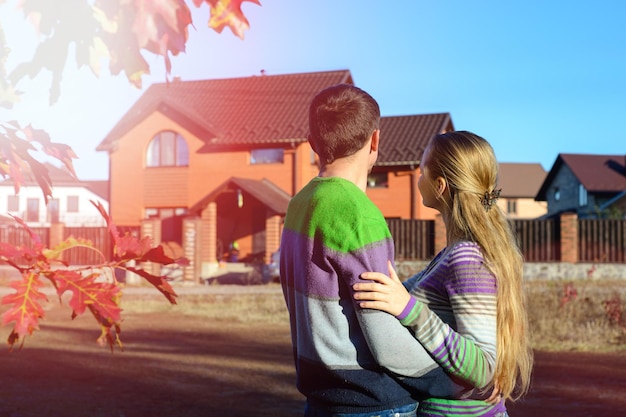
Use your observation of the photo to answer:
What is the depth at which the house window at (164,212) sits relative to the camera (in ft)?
96.1

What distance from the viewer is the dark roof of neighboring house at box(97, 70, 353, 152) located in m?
28.1

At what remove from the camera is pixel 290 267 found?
91.4 inches

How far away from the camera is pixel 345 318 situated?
84.0 inches

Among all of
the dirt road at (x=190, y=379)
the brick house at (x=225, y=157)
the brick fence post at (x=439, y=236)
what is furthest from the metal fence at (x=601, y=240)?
the dirt road at (x=190, y=379)

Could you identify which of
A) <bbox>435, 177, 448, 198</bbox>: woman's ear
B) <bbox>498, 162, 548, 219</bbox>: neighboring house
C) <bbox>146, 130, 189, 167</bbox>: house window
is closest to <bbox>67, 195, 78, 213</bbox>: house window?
<bbox>146, 130, 189, 167</bbox>: house window

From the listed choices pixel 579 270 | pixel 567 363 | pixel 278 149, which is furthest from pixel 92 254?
pixel 567 363

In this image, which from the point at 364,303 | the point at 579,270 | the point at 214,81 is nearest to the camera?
the point at 364,303

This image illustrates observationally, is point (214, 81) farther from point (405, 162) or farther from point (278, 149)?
point (405, 162)

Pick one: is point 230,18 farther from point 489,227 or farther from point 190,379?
point 190,379

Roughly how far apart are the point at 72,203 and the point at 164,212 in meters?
37.1

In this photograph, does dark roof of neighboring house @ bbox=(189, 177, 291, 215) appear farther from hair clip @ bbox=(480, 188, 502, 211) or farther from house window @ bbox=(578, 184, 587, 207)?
house window @ bbox=(578, 184, 587, 207)

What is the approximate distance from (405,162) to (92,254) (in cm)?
1270

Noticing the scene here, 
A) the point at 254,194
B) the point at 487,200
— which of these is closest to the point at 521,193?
the point at 254,194

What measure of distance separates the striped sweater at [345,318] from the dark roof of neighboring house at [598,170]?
45601mm
